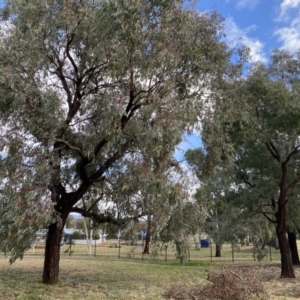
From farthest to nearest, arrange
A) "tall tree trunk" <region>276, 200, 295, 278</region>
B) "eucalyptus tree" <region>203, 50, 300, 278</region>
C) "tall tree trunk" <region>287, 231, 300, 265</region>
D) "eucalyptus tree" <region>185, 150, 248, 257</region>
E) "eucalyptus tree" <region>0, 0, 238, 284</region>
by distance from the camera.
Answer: "tall tree trunk" <region>287, 231, 300, 265</region>
"tall tree trunk" <region>276, 200, 295, 278</region>
"eucalyptus tree" <region>203, 50, 300, 278</region>
"eucalyptus tree" <region>185, 150, 248, 257</region>
"eucalyptus tree" <region>0, 0, 238, 284</region>

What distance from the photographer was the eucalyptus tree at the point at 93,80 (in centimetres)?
820

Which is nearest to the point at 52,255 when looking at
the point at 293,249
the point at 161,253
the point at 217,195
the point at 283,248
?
the point at 161,253

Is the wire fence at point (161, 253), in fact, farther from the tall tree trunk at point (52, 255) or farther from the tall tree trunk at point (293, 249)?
the tall tree trunk at point (293, 249)

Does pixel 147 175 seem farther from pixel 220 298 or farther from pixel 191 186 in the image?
pixel 220 298

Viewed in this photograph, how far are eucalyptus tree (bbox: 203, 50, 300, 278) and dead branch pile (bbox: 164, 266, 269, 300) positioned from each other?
3.59 m

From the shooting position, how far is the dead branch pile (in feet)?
25.5

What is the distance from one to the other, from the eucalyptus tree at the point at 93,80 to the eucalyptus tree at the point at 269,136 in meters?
2.17

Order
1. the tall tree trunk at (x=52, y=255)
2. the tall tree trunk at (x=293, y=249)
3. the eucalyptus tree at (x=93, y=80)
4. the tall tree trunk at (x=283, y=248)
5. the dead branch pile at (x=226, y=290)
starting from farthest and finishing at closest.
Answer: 1. the tall tree trunk at (x=293, y=249)
2. the tall tree trunk at (x=283, y=248)
3. the tall tree trunk at (x=52, y=255)
4. the eucalyptus tree at (x=93, y=80)
5. the dead branch pile at (x=226, y=290)

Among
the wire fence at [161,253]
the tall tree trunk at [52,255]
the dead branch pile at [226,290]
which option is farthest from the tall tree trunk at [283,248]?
the tall tree trunk at [52,255]

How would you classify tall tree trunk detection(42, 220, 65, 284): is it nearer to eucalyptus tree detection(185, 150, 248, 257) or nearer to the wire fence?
the wire fence

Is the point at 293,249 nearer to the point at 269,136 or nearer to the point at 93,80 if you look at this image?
the point at 269,136

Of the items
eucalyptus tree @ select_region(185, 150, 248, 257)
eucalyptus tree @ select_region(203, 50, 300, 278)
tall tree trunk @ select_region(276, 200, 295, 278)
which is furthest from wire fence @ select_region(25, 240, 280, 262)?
tall tree trunk @ select_region(276, 200, 295, 278)

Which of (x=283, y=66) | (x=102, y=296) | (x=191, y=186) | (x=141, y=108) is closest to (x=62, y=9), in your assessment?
(x=141, y=108)

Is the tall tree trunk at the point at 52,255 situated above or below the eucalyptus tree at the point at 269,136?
below
